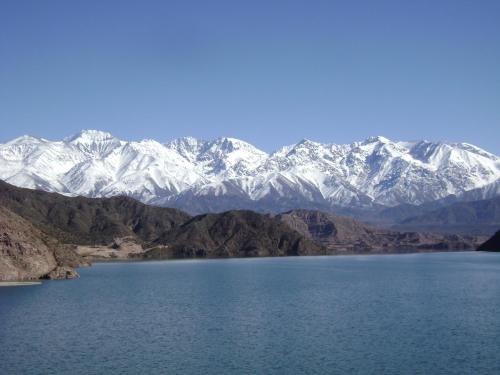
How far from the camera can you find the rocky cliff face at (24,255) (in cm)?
16101

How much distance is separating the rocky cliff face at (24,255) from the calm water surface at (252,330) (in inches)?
687

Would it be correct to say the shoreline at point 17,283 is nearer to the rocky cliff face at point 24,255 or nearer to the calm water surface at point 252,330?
the rocky cliff face at point 24,255

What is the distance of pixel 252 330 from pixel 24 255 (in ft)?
308

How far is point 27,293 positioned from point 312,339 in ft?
235

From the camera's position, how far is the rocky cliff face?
16101 cm

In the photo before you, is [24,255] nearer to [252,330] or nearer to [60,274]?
[60,274]

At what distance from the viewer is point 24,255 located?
6555 inches

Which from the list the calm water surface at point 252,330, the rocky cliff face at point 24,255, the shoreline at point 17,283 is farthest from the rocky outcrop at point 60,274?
the calm water surface at point 252,330

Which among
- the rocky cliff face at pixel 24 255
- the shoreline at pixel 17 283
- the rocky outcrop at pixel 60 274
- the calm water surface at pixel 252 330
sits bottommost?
the calm water surface at pixel 252 330

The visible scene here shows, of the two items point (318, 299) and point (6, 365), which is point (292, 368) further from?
point (318, 299)

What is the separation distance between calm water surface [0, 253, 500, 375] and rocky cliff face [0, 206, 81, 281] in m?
17.4

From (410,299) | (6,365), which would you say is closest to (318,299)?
(410,299)

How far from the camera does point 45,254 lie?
17688cm

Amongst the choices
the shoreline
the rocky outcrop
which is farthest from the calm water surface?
the rocky outcrop
